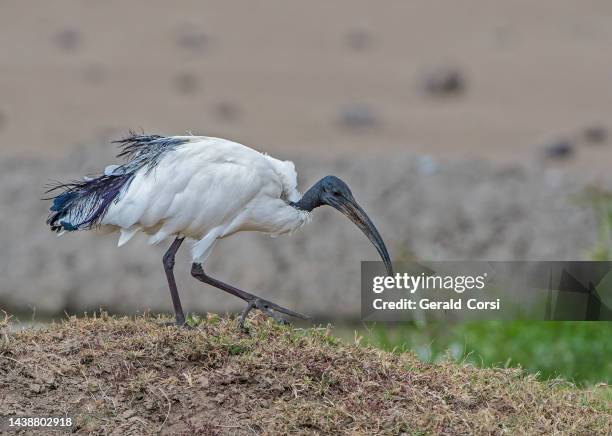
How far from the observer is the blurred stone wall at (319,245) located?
488 inches

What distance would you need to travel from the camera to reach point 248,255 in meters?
12.6

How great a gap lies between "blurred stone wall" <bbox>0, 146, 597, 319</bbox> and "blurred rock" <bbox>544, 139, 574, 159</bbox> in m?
6.72

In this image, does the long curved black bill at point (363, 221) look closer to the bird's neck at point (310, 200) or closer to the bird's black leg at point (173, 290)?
the bird's neck at point (310, 200)

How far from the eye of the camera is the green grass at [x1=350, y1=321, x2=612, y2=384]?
10.1 m

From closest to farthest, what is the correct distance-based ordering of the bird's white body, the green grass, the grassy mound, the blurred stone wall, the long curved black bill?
the grassy mound → the bird's white body → the long curved black bill → the green grass → the blurred stone wall

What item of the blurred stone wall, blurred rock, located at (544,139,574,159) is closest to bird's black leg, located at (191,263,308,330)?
the blurred stone wall

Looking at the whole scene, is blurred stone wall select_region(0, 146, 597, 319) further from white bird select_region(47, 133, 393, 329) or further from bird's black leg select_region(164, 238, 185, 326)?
bird's black leg select_region(164, 238, 185, 326)

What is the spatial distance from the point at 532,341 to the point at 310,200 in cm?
372

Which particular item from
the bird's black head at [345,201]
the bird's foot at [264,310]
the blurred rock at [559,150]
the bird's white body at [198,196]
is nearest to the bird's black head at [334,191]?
the bird's black head at [345,201]

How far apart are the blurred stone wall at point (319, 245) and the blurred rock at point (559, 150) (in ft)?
22.0

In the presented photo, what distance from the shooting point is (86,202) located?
697cm

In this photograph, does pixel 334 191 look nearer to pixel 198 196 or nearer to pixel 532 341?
pixel 198 196

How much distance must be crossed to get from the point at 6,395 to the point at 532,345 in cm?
524

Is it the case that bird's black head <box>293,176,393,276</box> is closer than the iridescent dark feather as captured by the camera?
No
